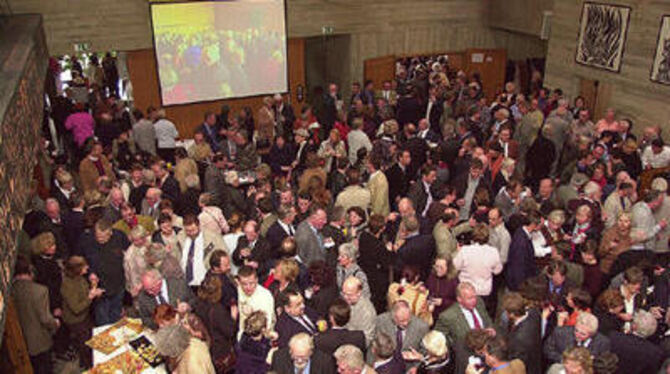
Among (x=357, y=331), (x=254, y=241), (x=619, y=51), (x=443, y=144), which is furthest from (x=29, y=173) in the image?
(x=619, y=51)

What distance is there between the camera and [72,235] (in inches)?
250

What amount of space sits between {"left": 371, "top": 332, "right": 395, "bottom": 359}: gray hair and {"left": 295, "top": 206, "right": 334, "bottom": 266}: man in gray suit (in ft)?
6.02

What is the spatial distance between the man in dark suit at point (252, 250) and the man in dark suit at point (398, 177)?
260 centimetres

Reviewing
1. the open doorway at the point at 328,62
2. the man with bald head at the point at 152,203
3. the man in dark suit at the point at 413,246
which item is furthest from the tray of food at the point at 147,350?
the open doorway at the point at 328,62

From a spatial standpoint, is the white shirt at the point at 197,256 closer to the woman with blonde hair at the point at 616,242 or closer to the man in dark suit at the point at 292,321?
the man in dark suit at the point at 292,321

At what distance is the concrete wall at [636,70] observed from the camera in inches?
418

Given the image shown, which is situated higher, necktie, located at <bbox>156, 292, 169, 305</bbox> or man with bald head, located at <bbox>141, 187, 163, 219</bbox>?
man with bald head, located at <bbox>141, 187, 163, 219</bbox>

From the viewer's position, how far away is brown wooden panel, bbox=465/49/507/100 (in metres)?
15.4

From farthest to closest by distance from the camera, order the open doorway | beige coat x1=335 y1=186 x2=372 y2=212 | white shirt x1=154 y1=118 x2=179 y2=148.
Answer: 1. the open doorway
2. white shirt x1=154 y1=118 x2=179 y2=148
3. beige coat x1=335 y1=186 x2=372 y2=212

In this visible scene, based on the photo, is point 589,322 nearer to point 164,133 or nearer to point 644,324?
point 644,324

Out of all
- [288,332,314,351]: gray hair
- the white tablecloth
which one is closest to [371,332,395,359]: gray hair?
[288,332,314,351]: gray hair

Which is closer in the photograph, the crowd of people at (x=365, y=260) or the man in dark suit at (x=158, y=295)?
the crowd of people at (x=365, y=260)

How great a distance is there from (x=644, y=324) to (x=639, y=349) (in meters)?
0.20

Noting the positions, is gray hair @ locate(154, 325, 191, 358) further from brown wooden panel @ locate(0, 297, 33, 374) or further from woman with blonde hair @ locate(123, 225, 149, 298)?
brown wooden panel @ locate(0, 297, 33, 374)
